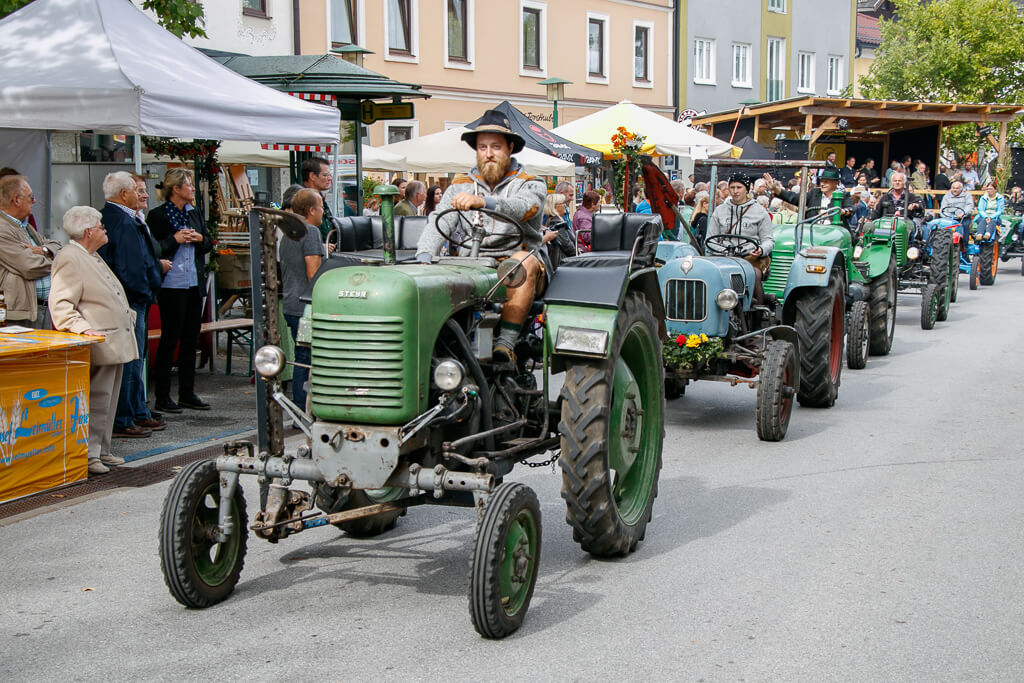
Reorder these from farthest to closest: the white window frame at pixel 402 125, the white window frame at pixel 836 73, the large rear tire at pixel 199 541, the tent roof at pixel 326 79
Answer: the white window frame at pixel 836 73 → the white window frame at pixel 402 125 → the tent roof at pixel 326 79 → the large rear tire at pixel 199 541

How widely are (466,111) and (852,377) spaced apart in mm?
18423

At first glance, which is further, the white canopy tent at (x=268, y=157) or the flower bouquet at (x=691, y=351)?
the white canopy tent at (x=268, y=157)

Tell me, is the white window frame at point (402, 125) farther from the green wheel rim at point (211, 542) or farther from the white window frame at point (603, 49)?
the green wheel rim at point (211, 542)

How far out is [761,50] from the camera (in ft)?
127

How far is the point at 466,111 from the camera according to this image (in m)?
28.3

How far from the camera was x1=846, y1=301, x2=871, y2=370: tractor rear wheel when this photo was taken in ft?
38.4

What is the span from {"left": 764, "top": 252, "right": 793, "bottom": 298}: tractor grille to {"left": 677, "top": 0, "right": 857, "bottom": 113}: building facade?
26.3 meters

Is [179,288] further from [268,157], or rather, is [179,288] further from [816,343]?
[268,157]

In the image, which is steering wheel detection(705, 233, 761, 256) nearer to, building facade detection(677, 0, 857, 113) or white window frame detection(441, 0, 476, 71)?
white window frame detection(441, 0, 476, 71)

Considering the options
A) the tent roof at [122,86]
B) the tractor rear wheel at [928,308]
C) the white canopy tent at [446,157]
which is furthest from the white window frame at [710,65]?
the tent roof at [122,86]

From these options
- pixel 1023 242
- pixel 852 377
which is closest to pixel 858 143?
pixel 1023 242

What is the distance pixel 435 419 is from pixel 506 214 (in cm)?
135

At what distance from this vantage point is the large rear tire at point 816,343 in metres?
9.49

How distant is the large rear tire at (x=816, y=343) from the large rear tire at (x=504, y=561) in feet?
17.7
